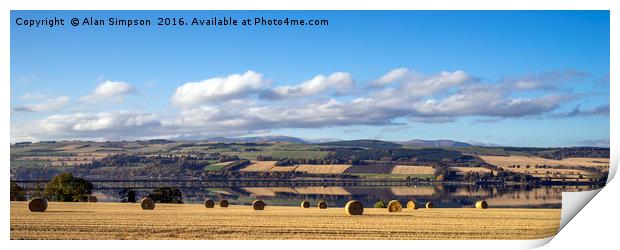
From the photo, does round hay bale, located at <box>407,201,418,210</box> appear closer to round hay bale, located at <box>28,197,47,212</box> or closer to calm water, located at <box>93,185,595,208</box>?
calm water, located at <box>93,185,595,208</box>

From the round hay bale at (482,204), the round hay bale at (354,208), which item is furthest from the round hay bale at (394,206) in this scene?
the round hay bale at (482,204)

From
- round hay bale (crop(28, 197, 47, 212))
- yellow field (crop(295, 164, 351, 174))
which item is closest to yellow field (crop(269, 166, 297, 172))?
yellow field (crop(295, 164, 351, 174))

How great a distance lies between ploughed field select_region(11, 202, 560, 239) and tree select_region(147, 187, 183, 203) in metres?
8.70

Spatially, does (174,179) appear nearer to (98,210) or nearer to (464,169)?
(98,210)

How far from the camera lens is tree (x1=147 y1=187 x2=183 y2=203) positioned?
30.2 m

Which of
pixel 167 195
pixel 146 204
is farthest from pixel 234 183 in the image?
pixel 146 204

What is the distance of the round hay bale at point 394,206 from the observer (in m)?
24.0

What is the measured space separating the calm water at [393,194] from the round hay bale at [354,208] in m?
2.03

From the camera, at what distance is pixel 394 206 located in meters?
24.2

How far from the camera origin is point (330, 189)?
85.6ft

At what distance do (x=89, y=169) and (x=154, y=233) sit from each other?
16.9 meters

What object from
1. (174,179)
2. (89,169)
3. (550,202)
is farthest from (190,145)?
(550,202)

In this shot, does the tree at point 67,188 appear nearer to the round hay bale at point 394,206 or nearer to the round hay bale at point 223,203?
the round hay bale at point 223,203

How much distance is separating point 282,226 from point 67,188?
1508 cm
